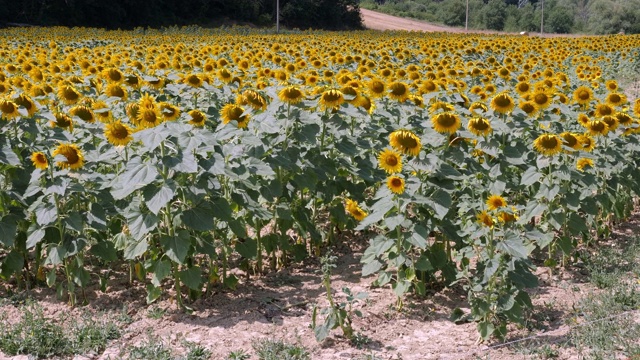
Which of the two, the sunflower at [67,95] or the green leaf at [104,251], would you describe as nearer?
the green leaf at [104,251]

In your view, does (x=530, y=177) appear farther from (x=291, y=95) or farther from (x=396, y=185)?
(x=291, y=95)

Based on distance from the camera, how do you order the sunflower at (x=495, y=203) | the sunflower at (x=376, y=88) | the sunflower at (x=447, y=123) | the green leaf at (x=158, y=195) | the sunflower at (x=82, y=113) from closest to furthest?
the green leaf at (x=158, y=195), the sunflower at (x=495, y=203), the sunflower at (x=447, y=123), the sunflower at (x=82, y=113), the sunflower at (x=376, y=88)

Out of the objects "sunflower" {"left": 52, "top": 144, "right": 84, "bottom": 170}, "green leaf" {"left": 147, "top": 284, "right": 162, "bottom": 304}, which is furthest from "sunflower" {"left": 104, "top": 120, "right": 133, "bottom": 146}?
"green leaf" {"left": 147, "top": 284, "right": 162, "bottom": 304}

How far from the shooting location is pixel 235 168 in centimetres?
420

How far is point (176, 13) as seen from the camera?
44812mm

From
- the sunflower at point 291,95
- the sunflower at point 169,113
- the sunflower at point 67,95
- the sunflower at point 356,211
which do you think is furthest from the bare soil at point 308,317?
the sunflower at point 67,95

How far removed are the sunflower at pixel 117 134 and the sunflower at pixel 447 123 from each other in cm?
185

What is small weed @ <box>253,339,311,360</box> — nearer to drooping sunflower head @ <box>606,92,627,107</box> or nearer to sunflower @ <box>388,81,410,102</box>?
sunflower @ <box>388,81,410,102</box>

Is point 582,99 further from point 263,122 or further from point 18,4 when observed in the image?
point 18,4

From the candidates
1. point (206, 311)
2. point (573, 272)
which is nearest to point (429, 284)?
point (573, 272)

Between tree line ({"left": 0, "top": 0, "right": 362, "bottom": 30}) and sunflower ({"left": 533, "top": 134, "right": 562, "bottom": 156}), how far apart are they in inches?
1330

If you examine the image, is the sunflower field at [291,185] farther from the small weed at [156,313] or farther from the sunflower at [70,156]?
the small weed at [156,313]

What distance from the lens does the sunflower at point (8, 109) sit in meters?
4.21

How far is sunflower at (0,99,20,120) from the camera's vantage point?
4211 mm
